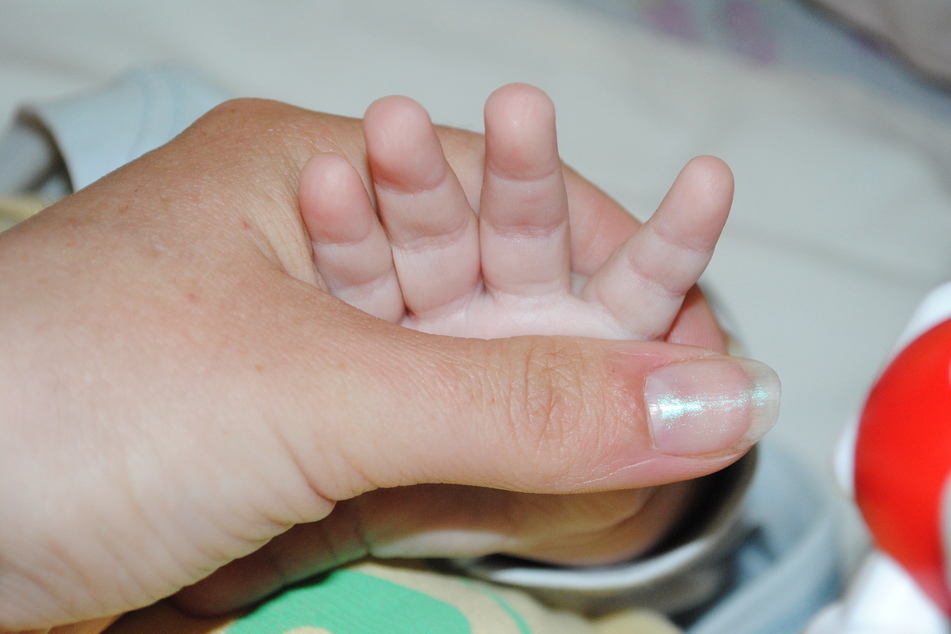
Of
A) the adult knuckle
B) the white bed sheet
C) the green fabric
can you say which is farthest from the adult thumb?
the white bed sheet

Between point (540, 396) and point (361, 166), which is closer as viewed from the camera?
point (540, 396)

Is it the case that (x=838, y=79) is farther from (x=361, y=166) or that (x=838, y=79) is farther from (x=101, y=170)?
(x=101, y=170)

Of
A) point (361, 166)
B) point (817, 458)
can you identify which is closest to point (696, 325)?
point (361, 166)

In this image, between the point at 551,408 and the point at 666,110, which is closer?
the point at 551,408

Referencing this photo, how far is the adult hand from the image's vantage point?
1.31ft

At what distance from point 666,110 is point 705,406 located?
27.6 inches

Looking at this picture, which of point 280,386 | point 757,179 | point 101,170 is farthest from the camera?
point 757,179

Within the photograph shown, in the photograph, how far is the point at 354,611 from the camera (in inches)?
21.9

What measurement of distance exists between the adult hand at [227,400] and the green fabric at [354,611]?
10 cm

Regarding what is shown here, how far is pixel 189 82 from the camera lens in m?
0.82

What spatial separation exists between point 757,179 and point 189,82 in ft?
2.17

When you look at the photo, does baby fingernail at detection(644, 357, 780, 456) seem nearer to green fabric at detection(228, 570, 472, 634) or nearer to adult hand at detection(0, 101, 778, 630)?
adult hand at detection(0, 101, 778, 630)

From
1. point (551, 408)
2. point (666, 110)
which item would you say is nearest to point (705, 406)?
point (551, 408)

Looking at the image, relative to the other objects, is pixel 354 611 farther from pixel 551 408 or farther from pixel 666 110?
pixel 666 110
